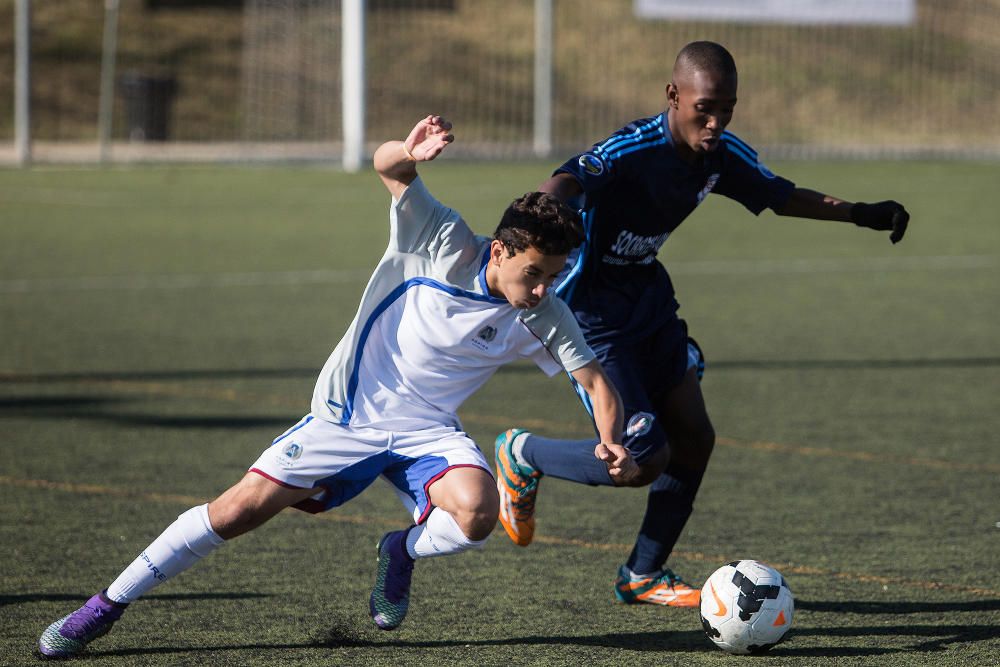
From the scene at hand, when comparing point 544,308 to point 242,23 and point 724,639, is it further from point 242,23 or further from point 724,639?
point 242,23

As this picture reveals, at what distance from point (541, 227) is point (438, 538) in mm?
929

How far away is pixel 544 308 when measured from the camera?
13.6 ft

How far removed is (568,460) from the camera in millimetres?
4934

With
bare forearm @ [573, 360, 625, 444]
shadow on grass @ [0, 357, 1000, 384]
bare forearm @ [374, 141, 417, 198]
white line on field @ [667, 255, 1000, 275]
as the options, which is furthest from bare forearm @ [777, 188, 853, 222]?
white line on field @ [667, 255, 1000, 275]

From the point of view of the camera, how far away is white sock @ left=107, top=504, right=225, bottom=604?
418cm

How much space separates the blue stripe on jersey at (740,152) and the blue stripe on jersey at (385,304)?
112 cm

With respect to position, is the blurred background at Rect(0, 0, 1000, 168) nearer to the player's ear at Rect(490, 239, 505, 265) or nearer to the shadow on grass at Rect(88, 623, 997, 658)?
the shadow on grass at Rect(88, 623, 997, 658)

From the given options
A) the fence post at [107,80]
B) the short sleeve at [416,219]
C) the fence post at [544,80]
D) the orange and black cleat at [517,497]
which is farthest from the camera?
the fence post at [107,80]

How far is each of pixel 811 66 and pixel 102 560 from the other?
1017 inches

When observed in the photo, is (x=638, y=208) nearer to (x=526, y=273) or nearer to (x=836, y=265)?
(x=526, y=273)

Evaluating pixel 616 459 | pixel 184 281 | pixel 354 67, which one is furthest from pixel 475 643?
pixel 354 67

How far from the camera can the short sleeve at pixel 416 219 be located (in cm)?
409

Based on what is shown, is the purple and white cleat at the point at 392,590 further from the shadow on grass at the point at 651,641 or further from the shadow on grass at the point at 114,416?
the shadow on grass at the point at 114,416

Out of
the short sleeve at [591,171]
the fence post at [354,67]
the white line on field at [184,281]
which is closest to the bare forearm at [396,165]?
the short sleeve at [591,171]
